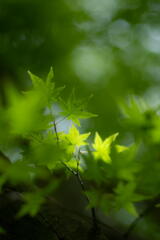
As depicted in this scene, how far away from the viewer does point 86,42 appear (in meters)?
3.52

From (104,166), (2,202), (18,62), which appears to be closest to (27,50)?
(18,62)

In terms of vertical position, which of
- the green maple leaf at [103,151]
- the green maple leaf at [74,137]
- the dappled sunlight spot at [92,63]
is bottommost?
the green maple leaf at [103,151]

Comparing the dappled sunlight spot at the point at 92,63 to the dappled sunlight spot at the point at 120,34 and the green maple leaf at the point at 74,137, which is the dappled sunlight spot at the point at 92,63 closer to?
the dappled sunlight spot at the point at 120,34

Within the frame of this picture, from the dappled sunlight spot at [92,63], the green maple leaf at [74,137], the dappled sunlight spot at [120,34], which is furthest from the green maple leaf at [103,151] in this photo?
the dappled sunlight spot at [120,34]

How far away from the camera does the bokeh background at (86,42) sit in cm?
302

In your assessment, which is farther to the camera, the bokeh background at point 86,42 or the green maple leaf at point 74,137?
the bokeh background at point 86,42

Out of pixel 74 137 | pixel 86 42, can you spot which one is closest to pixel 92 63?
pixel 86 42

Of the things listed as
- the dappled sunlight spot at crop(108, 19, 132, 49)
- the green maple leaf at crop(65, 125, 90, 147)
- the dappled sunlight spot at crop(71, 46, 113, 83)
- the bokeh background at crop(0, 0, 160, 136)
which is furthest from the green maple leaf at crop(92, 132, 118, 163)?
the dappled sunlight spot at crop(108, 19, 132, 49)

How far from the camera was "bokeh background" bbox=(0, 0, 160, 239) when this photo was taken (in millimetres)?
3018

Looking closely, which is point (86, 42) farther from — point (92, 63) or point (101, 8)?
point (101, 8)

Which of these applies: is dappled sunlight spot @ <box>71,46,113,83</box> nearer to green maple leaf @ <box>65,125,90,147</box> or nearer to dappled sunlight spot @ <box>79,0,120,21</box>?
dappled sunlight spot @ <box>79,0,120,21</box>

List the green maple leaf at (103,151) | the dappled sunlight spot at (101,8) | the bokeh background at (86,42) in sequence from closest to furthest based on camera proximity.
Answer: the green maple leaf at (103,151) → the bokeh background at (86,42) → the dappled sunlight spot at (101,8)

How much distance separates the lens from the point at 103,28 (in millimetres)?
3660

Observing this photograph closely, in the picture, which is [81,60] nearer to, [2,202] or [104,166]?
[2,202]
